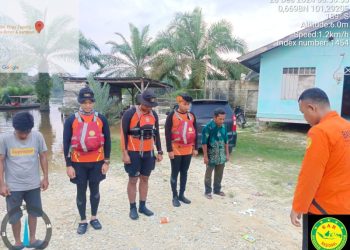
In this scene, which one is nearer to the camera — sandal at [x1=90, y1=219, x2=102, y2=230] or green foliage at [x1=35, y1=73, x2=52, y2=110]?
sandal at [x1=90, y1=219, x2=102, y2=230]

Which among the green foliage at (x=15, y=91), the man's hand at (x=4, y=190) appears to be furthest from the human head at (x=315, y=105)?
the green foliage at (x=15, y=91)

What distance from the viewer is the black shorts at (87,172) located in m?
3.55

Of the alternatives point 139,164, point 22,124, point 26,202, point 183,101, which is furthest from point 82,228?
point 183,101

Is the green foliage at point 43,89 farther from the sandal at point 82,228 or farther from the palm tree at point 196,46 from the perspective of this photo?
the sandal at point 82,228

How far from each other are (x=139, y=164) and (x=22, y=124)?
1.60 metres

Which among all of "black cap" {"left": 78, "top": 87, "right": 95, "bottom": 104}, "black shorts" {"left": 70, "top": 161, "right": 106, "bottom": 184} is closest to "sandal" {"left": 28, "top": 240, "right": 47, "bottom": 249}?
"black shorts" {"left": 70, "top": 161, "right": 106, "bottom": 184}

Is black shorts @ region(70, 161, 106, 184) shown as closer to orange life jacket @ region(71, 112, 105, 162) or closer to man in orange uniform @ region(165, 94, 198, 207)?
orange life jacket @ region(71, 112, 105, 162)

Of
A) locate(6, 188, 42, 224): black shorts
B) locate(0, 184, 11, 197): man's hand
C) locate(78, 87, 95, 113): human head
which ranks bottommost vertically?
locate(6, 188, 42, 224): black shorts

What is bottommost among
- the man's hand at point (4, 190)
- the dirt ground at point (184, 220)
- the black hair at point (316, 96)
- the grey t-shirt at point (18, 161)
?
the dirt ground at point (184, 220)

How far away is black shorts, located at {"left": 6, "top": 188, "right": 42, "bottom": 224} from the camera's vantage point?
120 inches

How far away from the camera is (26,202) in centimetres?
316

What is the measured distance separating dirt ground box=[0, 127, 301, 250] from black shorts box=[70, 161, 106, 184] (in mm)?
671

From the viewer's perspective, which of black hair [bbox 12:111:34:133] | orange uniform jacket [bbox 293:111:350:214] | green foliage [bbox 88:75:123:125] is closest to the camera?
orange uniform jacket [bbox 293:111:350:214]

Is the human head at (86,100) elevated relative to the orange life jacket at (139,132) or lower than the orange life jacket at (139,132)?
elevated
